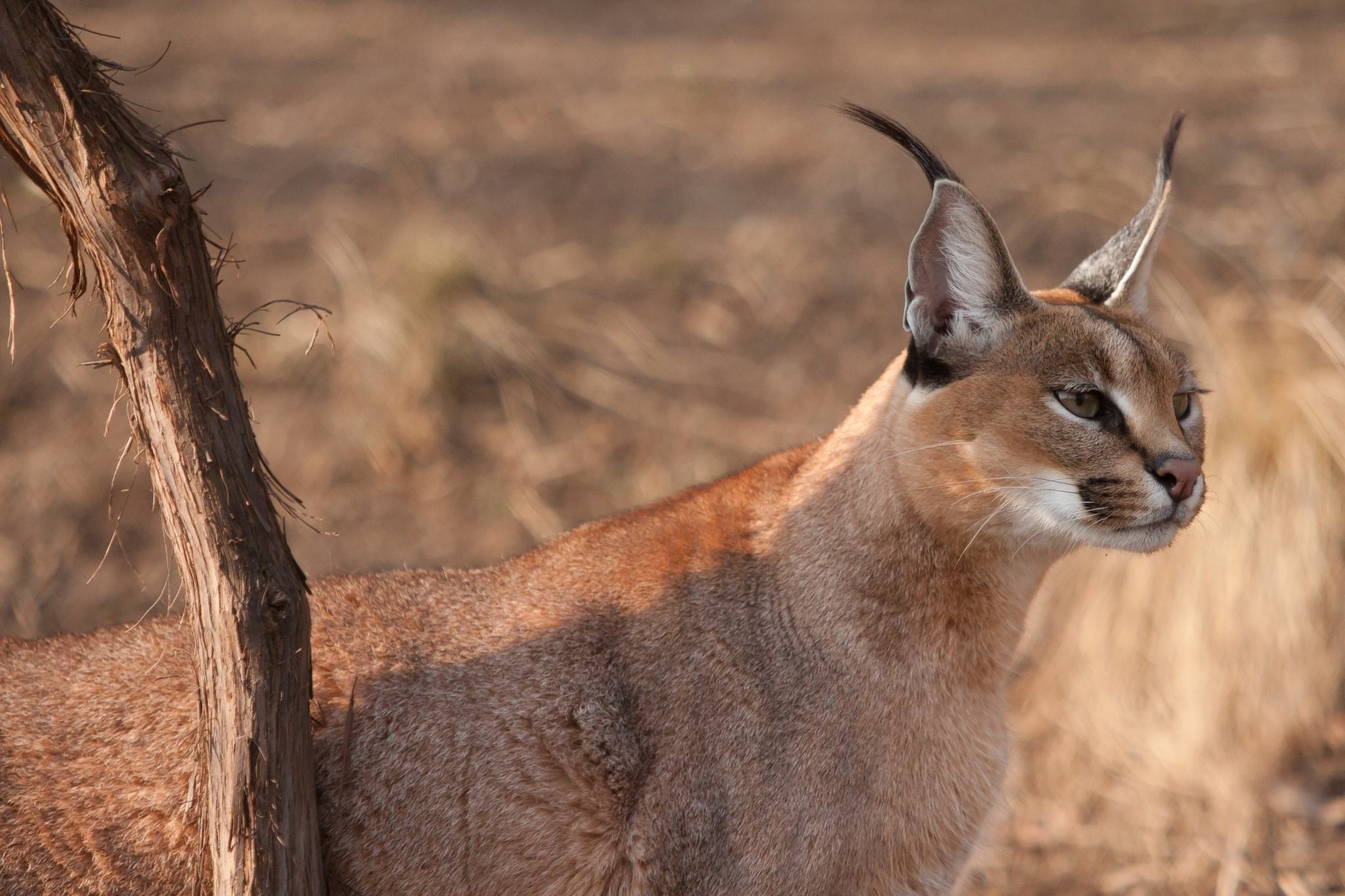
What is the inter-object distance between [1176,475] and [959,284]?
34.9 inches

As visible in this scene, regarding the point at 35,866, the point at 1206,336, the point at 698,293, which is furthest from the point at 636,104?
the point at 35,866

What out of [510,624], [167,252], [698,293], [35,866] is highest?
[698,293]

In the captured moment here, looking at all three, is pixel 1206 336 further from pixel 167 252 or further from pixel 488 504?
pixel 167 252

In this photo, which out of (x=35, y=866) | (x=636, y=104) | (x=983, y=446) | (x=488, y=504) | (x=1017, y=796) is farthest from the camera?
(x=636, y=104)

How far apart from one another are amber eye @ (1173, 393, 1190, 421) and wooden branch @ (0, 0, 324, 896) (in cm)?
280

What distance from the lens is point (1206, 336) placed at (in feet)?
24.5

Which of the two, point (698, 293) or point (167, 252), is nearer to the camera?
point (167, 252)

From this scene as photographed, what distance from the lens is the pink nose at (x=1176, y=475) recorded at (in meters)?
3.85

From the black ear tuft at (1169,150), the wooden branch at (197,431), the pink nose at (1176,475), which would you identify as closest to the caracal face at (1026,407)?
the pink nose at (1176,475)

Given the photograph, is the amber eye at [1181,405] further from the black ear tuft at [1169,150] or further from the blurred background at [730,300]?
the blurred background at [730,300]

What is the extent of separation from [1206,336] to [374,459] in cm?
521

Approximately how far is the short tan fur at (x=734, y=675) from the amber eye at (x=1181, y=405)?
1 cm

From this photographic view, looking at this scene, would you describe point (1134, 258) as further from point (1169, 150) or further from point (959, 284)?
point (959, 284)

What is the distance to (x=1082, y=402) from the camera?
4.02m
